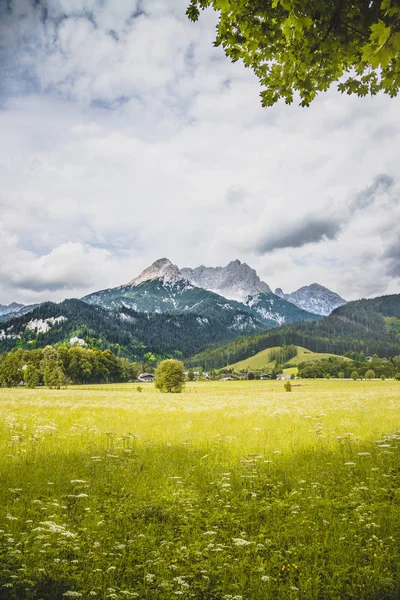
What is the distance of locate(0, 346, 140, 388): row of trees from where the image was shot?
105137 mm

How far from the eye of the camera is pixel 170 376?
77.6 metres

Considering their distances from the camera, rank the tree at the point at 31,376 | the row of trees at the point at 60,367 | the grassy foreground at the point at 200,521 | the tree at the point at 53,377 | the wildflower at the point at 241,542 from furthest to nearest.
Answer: the tree at the point at 31,376, the row of trees at the point at 60,367, the tree at the point at 53,377, the wildflower at the point at 241,542, the grassy foreground at the point at 200,521

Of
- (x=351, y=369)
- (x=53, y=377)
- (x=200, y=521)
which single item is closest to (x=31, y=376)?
(x=53, y=377)

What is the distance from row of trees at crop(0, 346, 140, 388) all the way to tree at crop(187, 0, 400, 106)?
107m

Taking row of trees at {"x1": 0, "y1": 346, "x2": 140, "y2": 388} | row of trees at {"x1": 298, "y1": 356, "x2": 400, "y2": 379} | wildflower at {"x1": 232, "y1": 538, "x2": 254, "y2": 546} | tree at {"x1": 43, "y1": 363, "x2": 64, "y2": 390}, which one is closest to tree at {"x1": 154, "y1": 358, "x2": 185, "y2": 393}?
tree at {"x1": 43, "y1": 363, "x2": 64, "y2": 390}

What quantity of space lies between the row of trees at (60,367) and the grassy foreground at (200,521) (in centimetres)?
9939

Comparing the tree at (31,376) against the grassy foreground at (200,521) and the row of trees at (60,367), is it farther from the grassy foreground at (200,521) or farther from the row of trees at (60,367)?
the grassy foreground at (200,521)

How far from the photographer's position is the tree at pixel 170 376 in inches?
3041

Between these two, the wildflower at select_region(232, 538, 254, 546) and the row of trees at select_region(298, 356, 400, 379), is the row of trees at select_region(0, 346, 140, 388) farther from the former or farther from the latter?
the wildflower at select_region(232, 538, 254, 546)

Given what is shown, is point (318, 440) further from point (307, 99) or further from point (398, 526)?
point (307, 99)

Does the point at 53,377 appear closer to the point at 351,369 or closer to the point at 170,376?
the point at 170,376

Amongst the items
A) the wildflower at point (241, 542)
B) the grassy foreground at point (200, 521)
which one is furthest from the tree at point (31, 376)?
the wildflower at point (241, 542)

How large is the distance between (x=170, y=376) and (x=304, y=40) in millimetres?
75175

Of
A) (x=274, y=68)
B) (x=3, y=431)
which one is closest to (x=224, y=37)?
(x=274, y=68)
